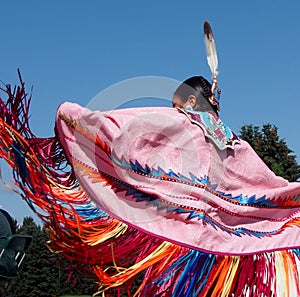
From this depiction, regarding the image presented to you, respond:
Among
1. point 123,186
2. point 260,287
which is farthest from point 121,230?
point 260,287

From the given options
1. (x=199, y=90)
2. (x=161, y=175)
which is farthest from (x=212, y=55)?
(x=161, y=175)

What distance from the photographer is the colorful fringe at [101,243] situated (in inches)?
113

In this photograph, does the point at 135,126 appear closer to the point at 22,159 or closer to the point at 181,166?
the point at 181,166

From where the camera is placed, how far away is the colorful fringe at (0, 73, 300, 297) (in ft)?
9.44

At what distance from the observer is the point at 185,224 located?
3055 mm

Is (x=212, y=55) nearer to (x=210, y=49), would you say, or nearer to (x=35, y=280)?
(x=210, y=49)

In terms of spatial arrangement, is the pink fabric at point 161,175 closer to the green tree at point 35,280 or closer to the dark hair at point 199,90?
the dark hair at point 199,90

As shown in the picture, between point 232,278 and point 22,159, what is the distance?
3.60ft

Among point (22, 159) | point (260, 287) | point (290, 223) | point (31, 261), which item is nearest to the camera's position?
point (22, 159)

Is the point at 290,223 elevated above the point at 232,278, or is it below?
above

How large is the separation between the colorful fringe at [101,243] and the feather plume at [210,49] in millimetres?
1007

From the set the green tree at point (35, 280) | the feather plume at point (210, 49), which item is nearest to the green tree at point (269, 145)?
the green tree at point (35, 280)

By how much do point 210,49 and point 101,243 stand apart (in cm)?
131

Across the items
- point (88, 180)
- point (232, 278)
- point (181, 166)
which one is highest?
point (181, 166)
